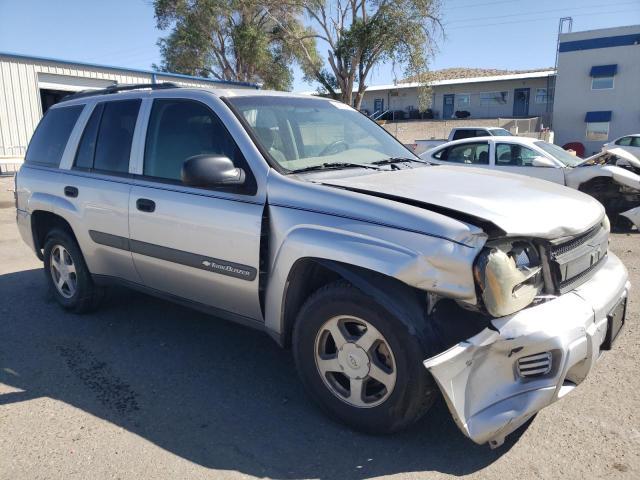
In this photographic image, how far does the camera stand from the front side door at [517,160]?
368 inches

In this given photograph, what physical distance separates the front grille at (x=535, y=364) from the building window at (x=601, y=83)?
101 ft

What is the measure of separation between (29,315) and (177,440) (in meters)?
2.79

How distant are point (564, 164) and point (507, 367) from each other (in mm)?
7937

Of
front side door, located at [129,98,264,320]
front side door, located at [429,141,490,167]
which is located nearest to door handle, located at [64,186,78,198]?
front side door, located at [129,98,264,320]

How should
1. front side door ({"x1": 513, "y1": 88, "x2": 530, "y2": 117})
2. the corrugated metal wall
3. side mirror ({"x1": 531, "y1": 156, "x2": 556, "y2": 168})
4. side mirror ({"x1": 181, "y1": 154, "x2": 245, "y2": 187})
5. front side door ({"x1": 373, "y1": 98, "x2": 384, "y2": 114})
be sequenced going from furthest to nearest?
front side door ({"x1": 373, "y1": 98, "x2": 384, "y2": 114}), front side door ({"x1": 513, "y1": 88, "x2": 530, "y2": 117}), the corrugated metal wall, side mirror ({"x1": 531, "y1": 156, "x2": 556, "y2": 168}), side mirror ({"x1": 181, "y1": 154, "x2": 245, "y2": 187})

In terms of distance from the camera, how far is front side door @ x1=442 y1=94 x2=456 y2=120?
43875 millimetres

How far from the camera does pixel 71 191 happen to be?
14.3 feet

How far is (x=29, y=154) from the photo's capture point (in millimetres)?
5031

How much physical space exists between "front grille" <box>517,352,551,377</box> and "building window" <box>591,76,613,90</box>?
30877 mm

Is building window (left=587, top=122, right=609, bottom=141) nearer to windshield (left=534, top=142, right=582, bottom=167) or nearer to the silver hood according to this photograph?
windshield (left=534, top=142, right=582, bottom=167)

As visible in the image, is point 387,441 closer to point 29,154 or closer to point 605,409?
point 605,409

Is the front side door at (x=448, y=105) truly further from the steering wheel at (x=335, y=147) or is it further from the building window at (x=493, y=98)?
the steering wheel at (x=335, y=147)

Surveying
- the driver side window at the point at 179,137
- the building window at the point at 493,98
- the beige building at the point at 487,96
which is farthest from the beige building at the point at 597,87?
the driver side window at the point at 179,137

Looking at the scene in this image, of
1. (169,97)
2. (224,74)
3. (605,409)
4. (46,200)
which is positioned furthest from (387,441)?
(224,74)
